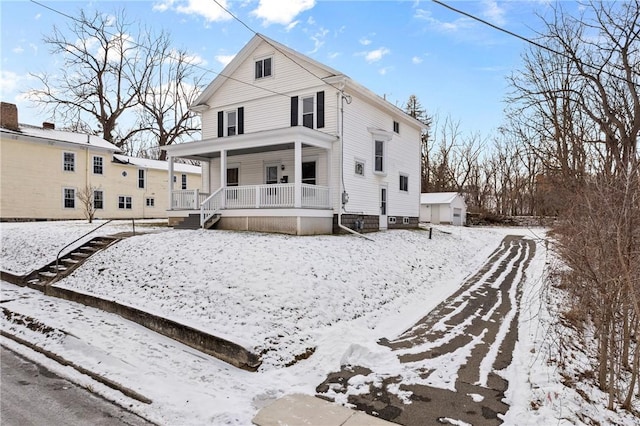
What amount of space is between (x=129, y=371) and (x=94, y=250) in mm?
7313

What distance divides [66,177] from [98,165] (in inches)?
86.9

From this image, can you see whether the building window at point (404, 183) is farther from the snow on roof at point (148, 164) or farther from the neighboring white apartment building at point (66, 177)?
the neighboring white apartment building at point (66, 177)

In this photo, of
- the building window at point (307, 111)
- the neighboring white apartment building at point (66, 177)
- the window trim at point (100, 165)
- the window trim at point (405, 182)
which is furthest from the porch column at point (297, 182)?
the window trim at point (100, 165)

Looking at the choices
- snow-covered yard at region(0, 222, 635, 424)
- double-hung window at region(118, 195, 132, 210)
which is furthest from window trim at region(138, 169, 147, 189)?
snow-covered yard at region(0, 222, 635, 424)

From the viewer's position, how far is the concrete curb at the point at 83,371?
4703 mm

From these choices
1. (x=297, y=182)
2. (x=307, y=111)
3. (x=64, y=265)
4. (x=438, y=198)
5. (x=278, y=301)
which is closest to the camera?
(x=278, y=301)

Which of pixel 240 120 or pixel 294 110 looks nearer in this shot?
pixel 294 110

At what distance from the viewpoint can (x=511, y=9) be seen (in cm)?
839

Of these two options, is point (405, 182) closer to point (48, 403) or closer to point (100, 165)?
point (48, 403)

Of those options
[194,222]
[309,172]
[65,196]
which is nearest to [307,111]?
[309,172]

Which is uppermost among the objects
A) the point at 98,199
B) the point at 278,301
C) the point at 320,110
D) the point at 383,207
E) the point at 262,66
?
the point at 262,66

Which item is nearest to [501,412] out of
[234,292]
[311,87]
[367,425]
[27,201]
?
[367,425]

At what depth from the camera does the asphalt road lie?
13.6 ft

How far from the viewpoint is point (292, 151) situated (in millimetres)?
A: 15633
